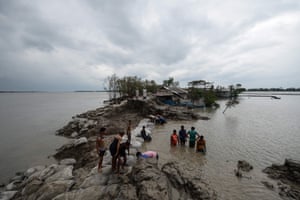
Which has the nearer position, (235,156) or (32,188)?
(32,188)

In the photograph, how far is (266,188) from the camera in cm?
616

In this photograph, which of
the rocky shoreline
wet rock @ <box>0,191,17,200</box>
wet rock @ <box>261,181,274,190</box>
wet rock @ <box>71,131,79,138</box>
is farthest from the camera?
wet rock @ <box>71,131,79,138</box>

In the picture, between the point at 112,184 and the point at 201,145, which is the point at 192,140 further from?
the point at 112,184

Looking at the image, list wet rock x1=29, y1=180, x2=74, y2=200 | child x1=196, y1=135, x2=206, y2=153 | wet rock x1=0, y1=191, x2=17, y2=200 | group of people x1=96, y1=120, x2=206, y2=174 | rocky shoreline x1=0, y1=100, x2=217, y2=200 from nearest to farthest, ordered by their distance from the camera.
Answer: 1. rocky shoreline x1=0, y1=100, x2=217, y2=200
2. wet rock x1=29, y1=180, x2=74, y2=200
3. group of people x1=96, y1=120, x2=206, y2=174
4. wet rock x1=0, y1=191, x2=17, y2=200
5. child x1=196, y1=135, x2=206, y2=153

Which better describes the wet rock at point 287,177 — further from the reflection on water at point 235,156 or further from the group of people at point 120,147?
the group of people at point 120,147

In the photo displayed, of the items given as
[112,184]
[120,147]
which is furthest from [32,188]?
[120,147]

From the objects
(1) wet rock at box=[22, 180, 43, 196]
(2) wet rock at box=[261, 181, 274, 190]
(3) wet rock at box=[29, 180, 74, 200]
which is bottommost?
(2) wet rock at box=[261, 181, 274, 190]

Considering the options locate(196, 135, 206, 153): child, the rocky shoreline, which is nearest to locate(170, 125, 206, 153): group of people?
locate(196, 135, 206, 153): child

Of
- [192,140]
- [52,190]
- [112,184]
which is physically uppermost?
[112,184]

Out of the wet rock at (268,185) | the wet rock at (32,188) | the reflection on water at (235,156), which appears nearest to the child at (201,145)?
the reflection on water at (235,156)

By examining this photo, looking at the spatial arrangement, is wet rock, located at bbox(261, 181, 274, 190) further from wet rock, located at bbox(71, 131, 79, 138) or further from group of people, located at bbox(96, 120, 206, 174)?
wet rock, located at bbox(71, 131, 79, 138)

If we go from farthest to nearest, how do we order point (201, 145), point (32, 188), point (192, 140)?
1. point (192, 140)
2. point (201, 145)
3. point (32, 188)

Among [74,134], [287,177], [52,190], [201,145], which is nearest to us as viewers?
[52,190]

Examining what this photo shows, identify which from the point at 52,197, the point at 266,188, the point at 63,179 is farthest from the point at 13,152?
the point at 266,188
